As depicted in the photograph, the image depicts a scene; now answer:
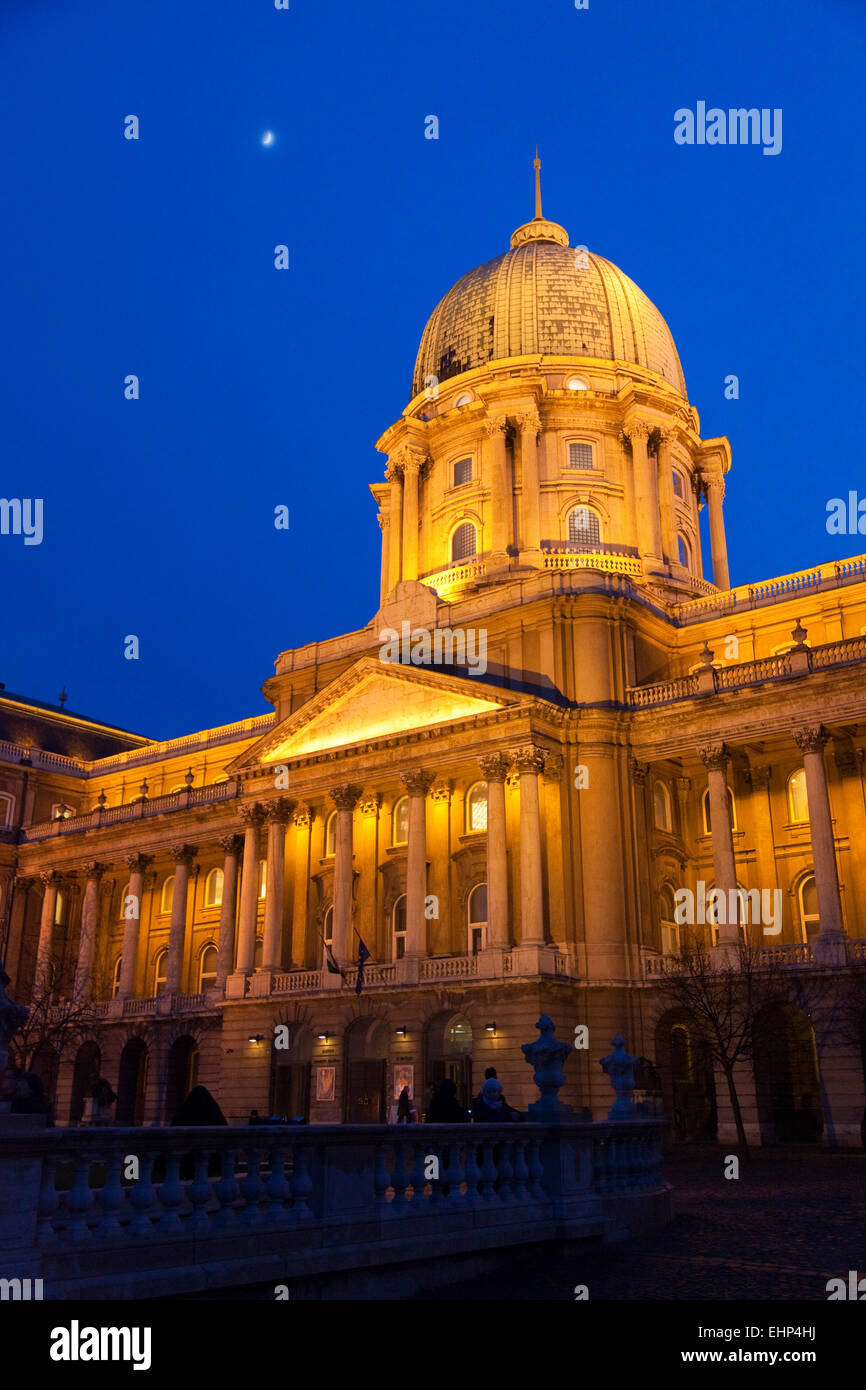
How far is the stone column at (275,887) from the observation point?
4831 cm

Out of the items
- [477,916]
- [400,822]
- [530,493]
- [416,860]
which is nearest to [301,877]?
[400,822]

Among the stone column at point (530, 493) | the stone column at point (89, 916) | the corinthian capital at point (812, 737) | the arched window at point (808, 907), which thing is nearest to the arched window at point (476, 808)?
the arched window at point (808, 907)

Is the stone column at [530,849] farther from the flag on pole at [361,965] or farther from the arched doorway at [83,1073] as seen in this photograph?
the arched doorway at [83,1073]

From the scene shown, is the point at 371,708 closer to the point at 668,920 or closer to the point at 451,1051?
the point at 451,1051

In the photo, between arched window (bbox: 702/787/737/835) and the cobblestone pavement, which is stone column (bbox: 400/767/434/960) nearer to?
Answer: arched window (bbox: 702/787/737/835)

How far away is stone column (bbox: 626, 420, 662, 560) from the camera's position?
56906 mm

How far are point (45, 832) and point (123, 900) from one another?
607cm

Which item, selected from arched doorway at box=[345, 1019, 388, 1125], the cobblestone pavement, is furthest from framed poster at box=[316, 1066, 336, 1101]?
the cobblestone pavement

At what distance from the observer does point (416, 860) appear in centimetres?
4503

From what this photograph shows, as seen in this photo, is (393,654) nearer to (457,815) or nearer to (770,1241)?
(457,815)

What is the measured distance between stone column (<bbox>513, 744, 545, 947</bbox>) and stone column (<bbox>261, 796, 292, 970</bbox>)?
11071 millimetres

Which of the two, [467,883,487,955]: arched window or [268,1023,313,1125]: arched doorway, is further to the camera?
[268,1023,313,1125]: arched doorway

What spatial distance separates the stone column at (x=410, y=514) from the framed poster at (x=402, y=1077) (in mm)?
26468
